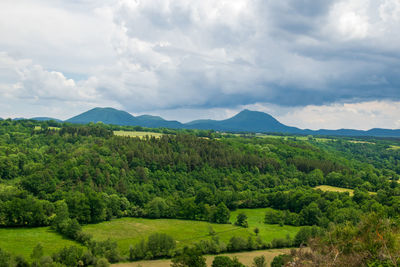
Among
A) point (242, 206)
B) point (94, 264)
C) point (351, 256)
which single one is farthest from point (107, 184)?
point (351, 256)

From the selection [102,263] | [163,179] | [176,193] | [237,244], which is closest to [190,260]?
[102,263]

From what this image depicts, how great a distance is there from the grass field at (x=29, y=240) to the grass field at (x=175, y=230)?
300 inches

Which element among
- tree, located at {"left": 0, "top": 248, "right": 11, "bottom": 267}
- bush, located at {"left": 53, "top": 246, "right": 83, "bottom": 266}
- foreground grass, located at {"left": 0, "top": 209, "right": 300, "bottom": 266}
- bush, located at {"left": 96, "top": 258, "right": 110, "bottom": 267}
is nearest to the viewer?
tree, located at {"left": 0, "top": 248, "right": 11, "bottom": 267}

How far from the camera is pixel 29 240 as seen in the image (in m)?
62.9

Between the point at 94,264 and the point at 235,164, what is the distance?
87.3 metres

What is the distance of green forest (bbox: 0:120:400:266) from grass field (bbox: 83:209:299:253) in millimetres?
2479

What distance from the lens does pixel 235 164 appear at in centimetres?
13238

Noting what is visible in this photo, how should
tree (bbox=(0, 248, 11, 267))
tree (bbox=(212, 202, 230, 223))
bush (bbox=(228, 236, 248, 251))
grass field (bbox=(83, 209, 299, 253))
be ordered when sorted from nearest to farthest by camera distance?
tree (bbox=(0, 248, 11, 267)), bush (bbox=(228, 236, 248, 251)), grass field (bbox=(83, 209, 299, 253)), tree (bbox=(212, 202, 230, 223))

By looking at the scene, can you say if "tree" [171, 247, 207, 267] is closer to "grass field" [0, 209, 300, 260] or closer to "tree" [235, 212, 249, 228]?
"grass field" [0, 209, 300, 260]

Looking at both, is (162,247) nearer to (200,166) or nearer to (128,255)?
(128,255)

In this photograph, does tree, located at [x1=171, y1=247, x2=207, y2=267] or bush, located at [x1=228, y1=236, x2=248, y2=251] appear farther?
bush, located at [x1=228, y1=236, x2=248, y2=251]

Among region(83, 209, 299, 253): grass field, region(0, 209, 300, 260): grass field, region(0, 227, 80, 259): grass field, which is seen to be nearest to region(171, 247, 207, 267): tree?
region(0, 209, 300, 260): grass field

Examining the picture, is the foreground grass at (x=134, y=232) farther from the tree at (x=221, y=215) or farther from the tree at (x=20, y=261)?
the tree at (x=20, y=261)

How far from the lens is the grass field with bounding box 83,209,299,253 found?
69.3 m
